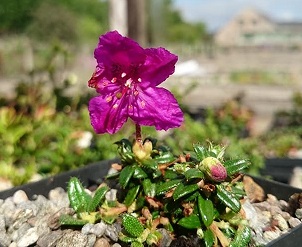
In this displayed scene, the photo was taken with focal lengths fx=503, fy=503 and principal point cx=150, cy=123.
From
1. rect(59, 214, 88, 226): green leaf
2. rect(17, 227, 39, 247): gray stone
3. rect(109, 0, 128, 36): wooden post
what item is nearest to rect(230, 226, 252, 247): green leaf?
rect(59, 214, 88, 226): green leaf

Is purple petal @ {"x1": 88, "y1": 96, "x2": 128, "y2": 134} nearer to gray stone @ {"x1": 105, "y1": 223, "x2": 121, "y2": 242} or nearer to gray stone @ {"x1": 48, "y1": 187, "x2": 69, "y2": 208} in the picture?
gray stone @ {"x1": 105, "y1": 223, "x2": 121, "y2": 242}

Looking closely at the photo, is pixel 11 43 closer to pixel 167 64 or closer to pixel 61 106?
pixel 61 106

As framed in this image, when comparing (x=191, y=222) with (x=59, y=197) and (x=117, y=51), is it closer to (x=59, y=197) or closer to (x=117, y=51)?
(x=117, y=51)

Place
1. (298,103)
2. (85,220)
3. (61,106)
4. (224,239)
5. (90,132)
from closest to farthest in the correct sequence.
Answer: (224,239) → (85,220) → (90,132) → (61,106) → (298,103)

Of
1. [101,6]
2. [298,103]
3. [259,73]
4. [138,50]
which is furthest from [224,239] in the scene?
[101,6]

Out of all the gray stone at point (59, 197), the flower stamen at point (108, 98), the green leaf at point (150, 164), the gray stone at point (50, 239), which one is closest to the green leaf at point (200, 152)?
the green leaf at point (150, 164)
